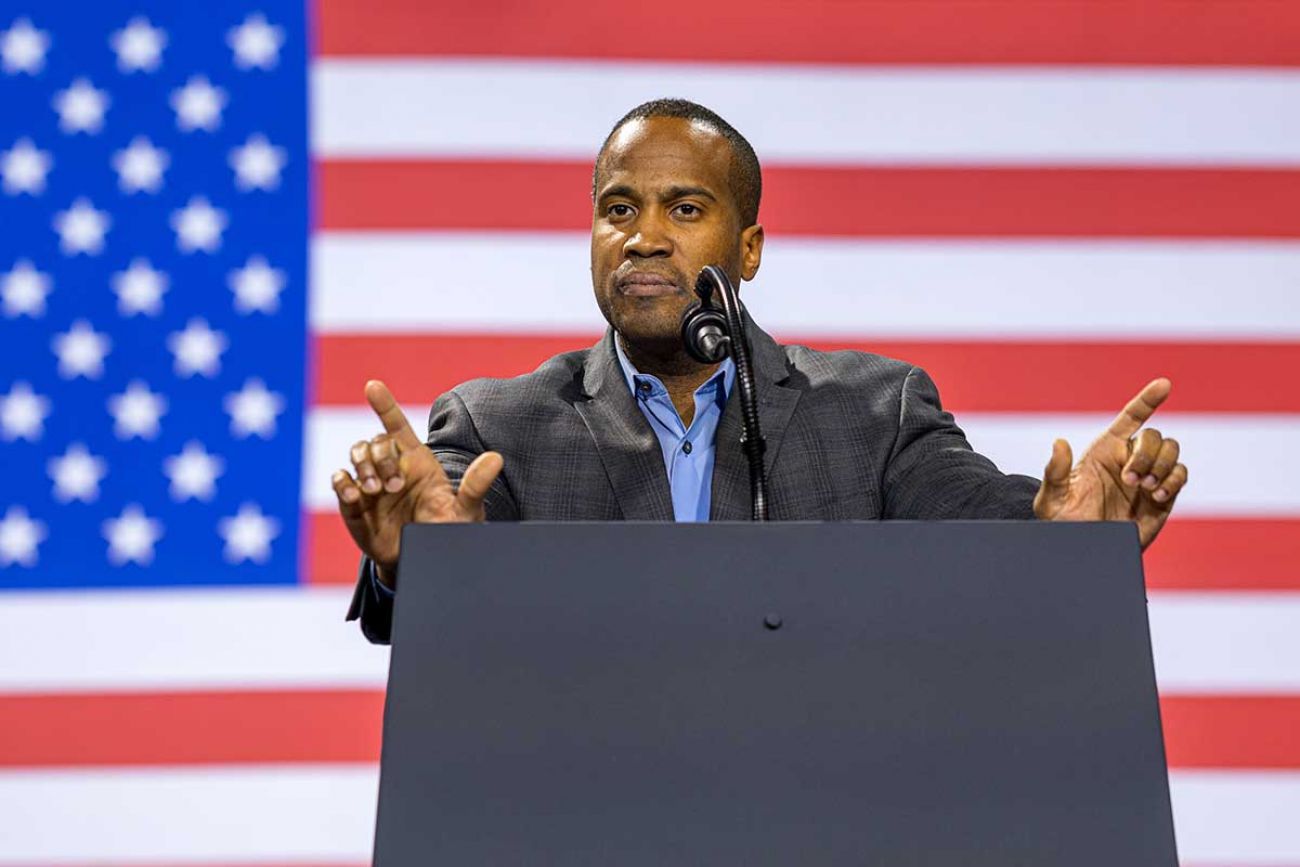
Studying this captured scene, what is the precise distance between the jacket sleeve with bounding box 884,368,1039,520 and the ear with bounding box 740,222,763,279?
0.25m

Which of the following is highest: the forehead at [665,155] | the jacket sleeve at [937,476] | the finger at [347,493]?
the forehead at [665,155]

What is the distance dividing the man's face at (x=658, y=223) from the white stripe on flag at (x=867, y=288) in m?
0.74

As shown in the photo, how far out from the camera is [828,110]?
2.37 m

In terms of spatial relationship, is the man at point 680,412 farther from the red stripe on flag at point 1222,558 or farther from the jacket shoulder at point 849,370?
the red stripe on flag at point 1222,558

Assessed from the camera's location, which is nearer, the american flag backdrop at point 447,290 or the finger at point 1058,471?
the finger at point 1058,471

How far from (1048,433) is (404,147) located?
1166mm

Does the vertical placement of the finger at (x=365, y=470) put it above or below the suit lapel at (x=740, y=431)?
below

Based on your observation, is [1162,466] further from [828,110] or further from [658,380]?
[828,110]

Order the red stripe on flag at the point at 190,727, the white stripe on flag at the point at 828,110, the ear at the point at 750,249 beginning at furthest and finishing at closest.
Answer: the white stripe on flag at the point at 828,110 → the red stripe on flag at the point at 190,727 → the ear at the point at 750,249

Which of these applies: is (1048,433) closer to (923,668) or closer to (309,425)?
(309,425)

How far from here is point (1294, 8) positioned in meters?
2.41

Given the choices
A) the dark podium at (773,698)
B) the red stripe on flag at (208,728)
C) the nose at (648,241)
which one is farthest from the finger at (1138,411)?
the red stripe on flag at (208,728)

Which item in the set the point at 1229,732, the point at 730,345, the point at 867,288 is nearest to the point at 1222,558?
the point at 1229,732

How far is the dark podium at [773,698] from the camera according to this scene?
28.0 inches
